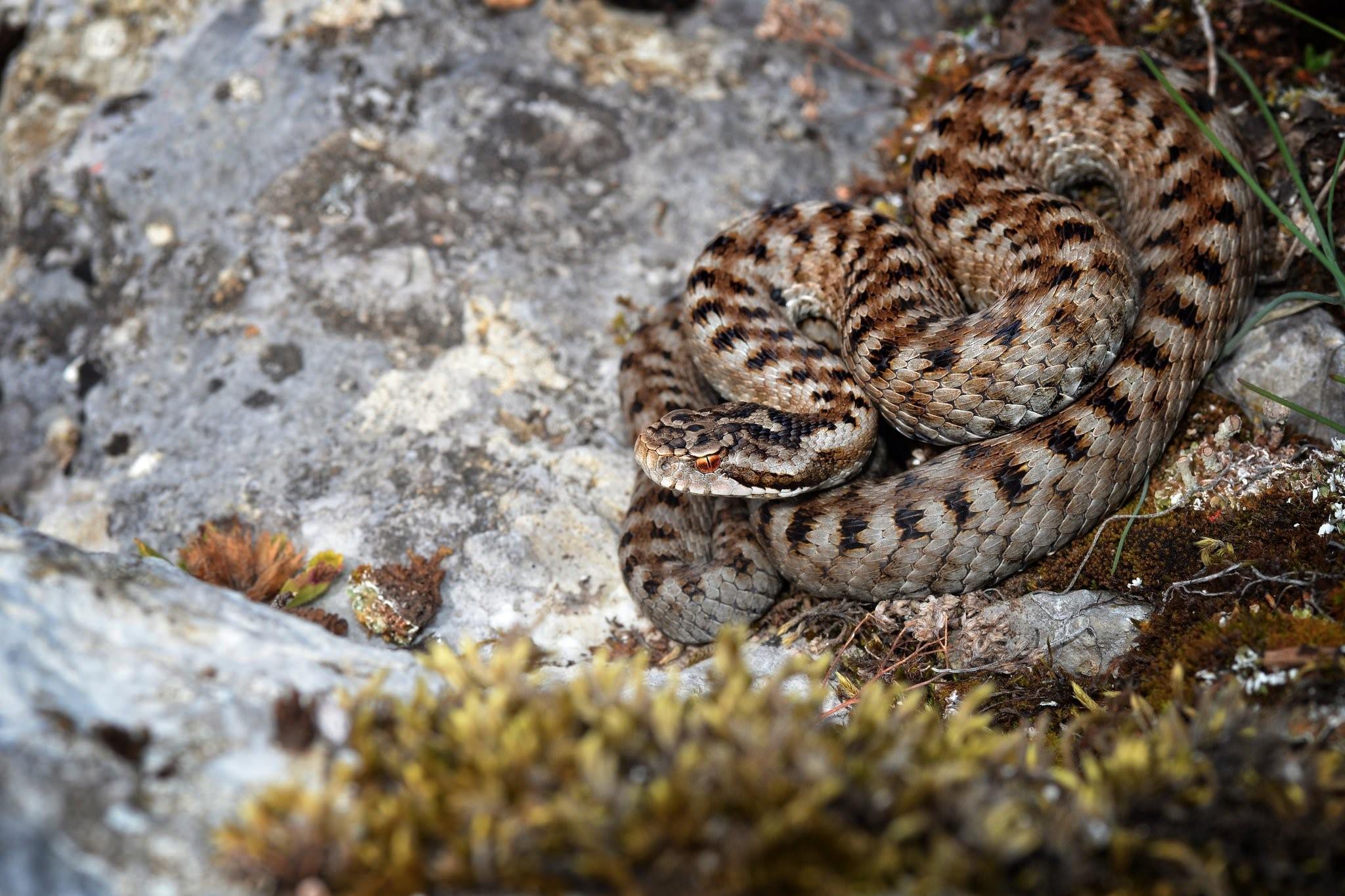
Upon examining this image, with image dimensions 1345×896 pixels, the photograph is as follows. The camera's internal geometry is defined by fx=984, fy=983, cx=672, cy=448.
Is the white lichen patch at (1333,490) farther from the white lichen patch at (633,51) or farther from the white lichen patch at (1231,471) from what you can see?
the white lichen patch at (633,51)

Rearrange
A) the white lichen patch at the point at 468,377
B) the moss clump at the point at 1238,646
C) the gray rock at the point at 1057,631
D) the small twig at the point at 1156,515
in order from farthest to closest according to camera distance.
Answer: the white lichen patch at the point at 468,377, the small twig at the point at 1156,515, the gray rock at the point at 1057,631, the moss clump at the point at 1238,646

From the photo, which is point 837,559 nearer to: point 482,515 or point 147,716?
point 482,515

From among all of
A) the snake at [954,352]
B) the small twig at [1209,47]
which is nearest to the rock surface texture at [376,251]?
the snake at [954,352]

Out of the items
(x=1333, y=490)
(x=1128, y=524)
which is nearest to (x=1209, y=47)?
(x=1333, y=490)

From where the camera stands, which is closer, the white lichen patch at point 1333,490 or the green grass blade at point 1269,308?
the white lichen patch at point 1333,490

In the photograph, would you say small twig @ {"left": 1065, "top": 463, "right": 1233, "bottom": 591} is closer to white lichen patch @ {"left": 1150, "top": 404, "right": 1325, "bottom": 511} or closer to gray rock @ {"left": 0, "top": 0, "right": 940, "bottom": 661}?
white lichen patch @ {"left": 1150, "top": 404, "right": 1325, "bottom": 511}

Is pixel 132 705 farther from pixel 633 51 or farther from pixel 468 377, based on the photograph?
pixel 633 51

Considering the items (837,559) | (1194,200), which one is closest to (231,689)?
(837,559)
